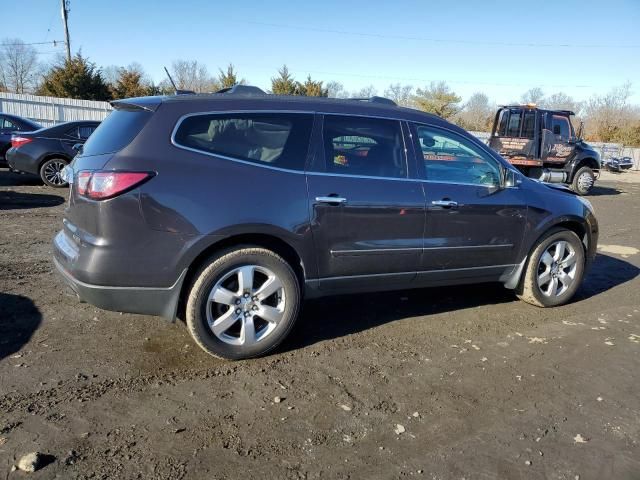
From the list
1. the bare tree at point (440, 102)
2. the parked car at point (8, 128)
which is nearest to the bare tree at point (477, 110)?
the bare tree at point (440, 102)

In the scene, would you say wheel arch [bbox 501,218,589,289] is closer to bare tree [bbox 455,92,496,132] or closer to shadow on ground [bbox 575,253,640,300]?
shadow on ground [bbox 575,253,640,300]

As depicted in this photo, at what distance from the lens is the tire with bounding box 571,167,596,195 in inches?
658

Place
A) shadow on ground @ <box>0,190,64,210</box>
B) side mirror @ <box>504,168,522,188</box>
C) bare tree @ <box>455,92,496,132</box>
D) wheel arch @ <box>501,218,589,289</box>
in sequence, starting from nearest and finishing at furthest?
side mirror @ <box>504,168,522,188</box> → wheel arch @ <box>501,218,589,289</box> → shadow on ground @ <box>0,190,64,210</box> → bare tree @ <box>455,92,496,132</box>

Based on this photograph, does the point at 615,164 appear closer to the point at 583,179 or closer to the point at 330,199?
the point at 583,179

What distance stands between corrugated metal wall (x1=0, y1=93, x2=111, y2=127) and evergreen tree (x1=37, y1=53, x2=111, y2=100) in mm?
6987

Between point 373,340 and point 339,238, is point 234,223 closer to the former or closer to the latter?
point 339,238

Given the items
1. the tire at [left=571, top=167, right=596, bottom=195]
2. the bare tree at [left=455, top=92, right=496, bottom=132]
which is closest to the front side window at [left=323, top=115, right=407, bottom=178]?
the tire at [left=571, top=167, right=596, bottom=195]

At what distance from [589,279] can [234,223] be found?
188 inches

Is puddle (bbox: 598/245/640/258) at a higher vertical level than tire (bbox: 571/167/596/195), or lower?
lower

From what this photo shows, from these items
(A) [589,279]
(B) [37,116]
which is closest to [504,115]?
(A) [589,279]

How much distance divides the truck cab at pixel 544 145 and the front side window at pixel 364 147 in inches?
503

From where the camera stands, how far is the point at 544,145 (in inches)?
620

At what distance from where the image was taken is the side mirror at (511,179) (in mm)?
4672

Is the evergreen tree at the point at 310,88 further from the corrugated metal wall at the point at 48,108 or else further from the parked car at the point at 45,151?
the parked car at the point at 45,151
